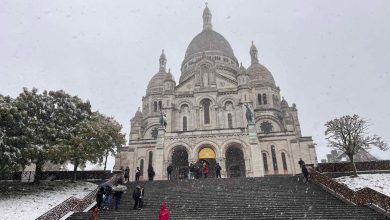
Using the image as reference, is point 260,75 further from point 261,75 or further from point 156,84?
point 156,84

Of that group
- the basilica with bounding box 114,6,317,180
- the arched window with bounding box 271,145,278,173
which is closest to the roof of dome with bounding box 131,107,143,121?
the basilica with bounding box 114,6,317,180

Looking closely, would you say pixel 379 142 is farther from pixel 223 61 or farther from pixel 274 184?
pixel 223 61

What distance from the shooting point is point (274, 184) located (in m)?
18.9

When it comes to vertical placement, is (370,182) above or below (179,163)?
below

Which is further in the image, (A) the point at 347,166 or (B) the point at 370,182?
(A) the point at 347,166

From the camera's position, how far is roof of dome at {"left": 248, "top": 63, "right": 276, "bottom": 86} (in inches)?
1767

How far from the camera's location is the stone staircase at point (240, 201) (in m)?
13.6

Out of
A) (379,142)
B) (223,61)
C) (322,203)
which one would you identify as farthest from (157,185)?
(223,61)

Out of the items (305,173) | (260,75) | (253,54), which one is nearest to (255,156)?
(305,173)

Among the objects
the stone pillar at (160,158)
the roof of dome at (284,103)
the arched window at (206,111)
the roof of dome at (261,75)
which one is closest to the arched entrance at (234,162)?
the arched window at (206,111)

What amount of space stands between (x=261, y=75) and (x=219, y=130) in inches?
729

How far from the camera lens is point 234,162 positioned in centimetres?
3203

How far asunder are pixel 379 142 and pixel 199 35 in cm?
3766

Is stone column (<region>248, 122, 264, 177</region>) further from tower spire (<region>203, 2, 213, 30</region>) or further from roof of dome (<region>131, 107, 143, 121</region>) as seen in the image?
tower spire (<region>203, 2, 213, 30</region>)
